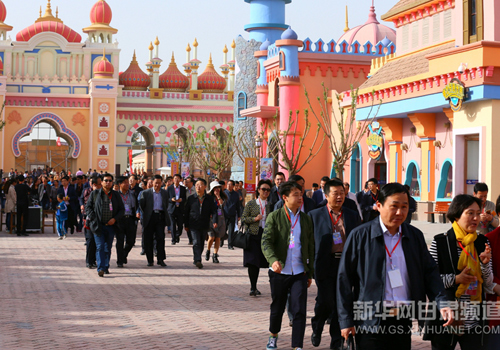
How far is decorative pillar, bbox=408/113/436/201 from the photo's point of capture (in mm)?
23609

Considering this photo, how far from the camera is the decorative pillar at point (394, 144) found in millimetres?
25734

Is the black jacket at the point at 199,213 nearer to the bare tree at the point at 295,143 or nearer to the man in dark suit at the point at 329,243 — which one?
the man in dark suit at the point at 329,243

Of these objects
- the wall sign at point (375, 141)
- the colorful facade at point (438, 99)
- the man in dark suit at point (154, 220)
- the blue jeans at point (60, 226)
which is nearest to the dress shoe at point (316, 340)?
the man in dark suit at point (154, 220)

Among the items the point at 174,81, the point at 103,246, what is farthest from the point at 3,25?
the point at 103,246

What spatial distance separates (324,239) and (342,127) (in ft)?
72.8

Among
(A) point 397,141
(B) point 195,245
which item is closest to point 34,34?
(A) point 397,141

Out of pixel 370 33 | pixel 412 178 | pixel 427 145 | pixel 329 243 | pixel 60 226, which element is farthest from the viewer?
pixel 370 33

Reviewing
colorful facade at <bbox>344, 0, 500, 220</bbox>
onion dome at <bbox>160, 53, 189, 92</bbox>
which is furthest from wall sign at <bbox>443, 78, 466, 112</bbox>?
onion dome at <bbox>160, 53, 189, 92</bbox>

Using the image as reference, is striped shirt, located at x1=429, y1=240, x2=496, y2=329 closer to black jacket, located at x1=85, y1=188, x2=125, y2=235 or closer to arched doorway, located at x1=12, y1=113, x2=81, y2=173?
black jacket, located at x1=85, y1=188, x2=125, y2=235

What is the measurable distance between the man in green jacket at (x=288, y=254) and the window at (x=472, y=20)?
1454 centimetres

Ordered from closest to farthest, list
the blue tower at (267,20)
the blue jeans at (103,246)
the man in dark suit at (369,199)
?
the blue jeans at (103,246) < the man in dark suit at (369,199) < the blue tower at (267,20)

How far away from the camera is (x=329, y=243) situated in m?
7.35

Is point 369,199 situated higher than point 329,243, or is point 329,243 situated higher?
point 369,199

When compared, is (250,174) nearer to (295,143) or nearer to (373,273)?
(295,143)
